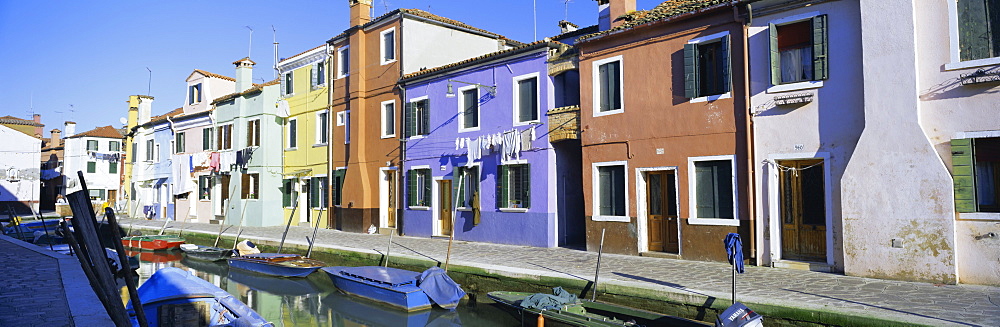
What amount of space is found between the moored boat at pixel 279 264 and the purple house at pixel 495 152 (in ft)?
13.7

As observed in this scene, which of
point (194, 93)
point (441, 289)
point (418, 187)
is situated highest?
point (194, 93)

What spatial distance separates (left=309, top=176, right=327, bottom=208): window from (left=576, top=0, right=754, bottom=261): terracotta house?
13858 millimetres

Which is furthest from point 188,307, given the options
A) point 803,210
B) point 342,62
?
point 342,62

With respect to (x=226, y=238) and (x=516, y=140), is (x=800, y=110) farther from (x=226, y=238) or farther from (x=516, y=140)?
(x=226, y=238)

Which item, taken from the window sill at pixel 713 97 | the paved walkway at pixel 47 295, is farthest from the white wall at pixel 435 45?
the paved walkway at pixel 47 295

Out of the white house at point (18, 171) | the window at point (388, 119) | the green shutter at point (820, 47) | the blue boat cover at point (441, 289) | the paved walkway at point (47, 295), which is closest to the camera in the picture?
the paved walkway at point (47, 295)

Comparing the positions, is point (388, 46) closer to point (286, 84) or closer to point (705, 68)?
point (286, 84)

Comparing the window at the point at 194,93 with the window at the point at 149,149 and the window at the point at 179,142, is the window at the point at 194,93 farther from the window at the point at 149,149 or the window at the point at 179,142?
the window at the point at 149,149

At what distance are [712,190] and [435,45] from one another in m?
12.8

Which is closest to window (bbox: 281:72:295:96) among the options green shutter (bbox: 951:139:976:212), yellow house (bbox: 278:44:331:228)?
yellow house (bbox: 278:44:331:228)

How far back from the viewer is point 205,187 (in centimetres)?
3272

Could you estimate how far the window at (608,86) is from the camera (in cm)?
1581

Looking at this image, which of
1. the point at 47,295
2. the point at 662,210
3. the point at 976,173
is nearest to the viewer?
the point at 47,295

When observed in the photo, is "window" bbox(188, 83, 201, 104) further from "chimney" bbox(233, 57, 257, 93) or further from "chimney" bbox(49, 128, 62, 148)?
"chimney" bbox(49, 128, 62, 148)
